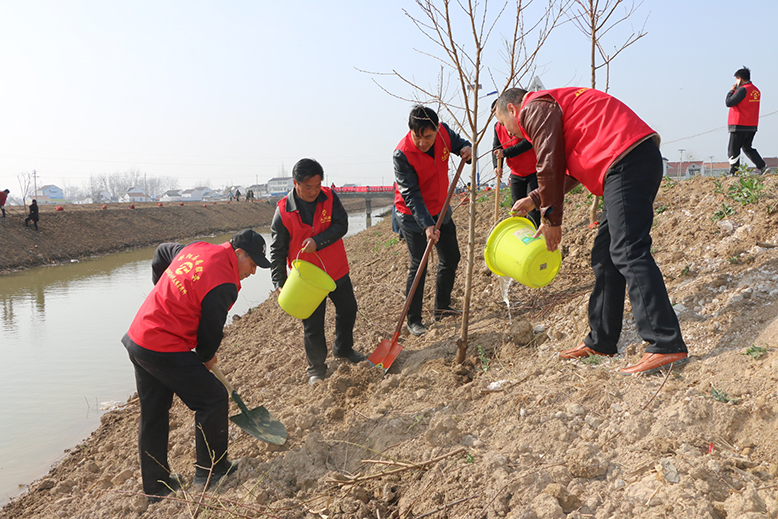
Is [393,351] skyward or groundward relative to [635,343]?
groundward

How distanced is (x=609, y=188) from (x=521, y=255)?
661 mm

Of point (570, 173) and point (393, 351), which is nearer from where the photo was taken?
point (570, 173)

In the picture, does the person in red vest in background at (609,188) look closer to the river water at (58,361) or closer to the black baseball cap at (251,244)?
the black baseball cap at (251,244)

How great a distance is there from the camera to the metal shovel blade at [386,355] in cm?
355

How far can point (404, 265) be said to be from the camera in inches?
282

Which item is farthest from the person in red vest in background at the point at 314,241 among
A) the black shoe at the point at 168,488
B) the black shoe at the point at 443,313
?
the black shoe at the point at 168,488

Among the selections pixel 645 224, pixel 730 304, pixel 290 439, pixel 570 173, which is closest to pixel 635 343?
pixel 730 304

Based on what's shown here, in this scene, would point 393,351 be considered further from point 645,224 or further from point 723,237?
point 723,237

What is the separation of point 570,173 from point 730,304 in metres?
1.16

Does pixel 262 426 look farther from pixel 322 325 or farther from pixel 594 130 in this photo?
pixel 594 130

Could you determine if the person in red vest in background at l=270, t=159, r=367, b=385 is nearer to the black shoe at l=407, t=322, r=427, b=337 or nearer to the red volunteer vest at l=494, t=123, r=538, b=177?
the black shoe at l=407, t=322, r=427, b=337

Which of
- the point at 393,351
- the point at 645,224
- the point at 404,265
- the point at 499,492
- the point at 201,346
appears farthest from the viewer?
the point at 404,265

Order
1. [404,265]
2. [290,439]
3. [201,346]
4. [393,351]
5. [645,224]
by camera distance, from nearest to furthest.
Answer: [645,224] < [201,346] < [290,439] < [393,351] < [404,265]

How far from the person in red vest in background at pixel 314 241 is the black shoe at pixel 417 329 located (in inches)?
22.6
